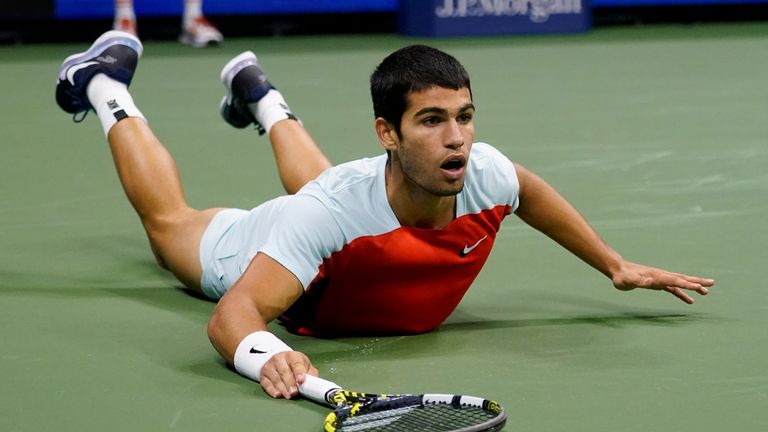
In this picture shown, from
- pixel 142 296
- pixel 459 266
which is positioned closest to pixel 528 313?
pixel 459 266

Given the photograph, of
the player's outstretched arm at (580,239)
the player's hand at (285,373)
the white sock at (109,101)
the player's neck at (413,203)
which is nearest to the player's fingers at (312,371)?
the player's hand at (285,373)

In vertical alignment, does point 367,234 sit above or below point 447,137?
below

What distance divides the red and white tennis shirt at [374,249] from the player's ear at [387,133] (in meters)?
0.18

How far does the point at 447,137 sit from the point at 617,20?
1239cm

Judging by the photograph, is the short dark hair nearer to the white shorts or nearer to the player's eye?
the player's eye

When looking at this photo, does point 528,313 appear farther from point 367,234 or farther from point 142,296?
point 142,296

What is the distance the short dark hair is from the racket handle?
82cm

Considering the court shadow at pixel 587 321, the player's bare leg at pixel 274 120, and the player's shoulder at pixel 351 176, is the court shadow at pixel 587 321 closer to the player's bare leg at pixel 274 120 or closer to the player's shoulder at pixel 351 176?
the player's shoulder at pixel 351 176

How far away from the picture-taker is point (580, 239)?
15.8 ft

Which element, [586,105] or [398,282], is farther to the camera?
[586,105]

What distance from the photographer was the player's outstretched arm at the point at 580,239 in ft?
15.5

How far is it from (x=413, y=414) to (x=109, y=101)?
2855mm

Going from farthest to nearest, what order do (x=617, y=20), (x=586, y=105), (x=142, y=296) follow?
1. (x=617, y=20)
2. (x=586, y=105)
3. (x=142, y=296)

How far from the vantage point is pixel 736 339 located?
4574 mm
